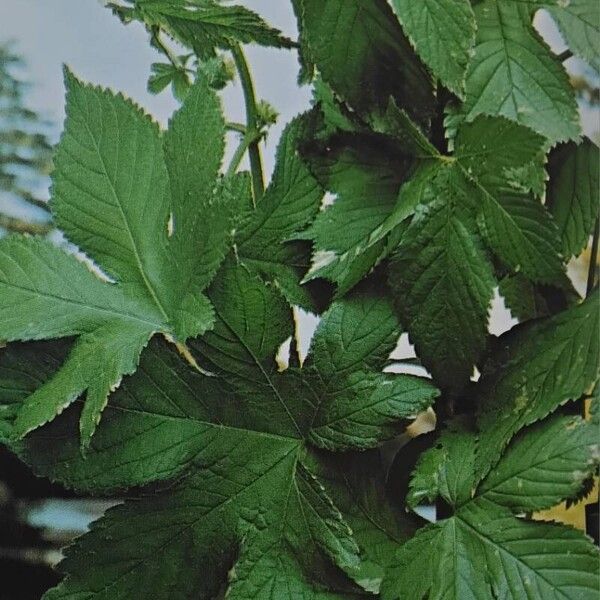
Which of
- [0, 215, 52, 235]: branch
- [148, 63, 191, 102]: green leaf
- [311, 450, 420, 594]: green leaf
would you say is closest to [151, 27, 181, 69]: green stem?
[148, 63, 191, 102]: green leaf

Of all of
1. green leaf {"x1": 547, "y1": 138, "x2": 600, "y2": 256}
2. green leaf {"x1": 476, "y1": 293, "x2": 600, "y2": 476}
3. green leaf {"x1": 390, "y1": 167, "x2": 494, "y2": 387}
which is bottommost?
green leaf {"x1": 476, "y1": 293, "x2": 600, "y2": 476}

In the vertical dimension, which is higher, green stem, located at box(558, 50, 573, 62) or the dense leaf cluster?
green stem, located at box(558, 50, 573, 62)

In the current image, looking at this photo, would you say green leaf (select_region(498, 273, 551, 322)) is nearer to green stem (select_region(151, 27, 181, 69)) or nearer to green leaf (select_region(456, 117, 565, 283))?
green leaf (select_region(456, 117, 565, 283))

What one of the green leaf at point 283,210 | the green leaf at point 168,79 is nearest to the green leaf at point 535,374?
the green leaf at point 283,210

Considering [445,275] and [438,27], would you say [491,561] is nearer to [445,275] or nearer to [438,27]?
[445,275]

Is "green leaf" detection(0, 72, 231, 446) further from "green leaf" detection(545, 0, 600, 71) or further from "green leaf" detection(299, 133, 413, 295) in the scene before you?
"green leaf" detection(545, 0, 600, 71)

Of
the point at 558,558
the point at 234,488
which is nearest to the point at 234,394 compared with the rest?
the point at 234,488

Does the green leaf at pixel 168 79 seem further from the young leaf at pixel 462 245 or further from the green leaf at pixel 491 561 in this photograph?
the green leaf at pixel 491 561
